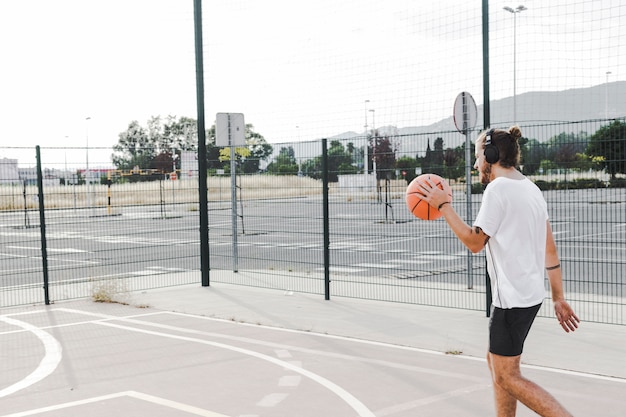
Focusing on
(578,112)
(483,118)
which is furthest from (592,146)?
(483,118)

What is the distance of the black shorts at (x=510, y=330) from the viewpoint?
437 centimetres

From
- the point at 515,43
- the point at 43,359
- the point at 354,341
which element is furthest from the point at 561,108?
the point at 43,359

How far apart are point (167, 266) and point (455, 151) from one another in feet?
27.2

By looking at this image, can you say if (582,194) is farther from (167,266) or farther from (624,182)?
(167,266)

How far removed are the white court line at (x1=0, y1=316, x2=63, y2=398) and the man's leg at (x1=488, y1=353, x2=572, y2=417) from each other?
4371mm

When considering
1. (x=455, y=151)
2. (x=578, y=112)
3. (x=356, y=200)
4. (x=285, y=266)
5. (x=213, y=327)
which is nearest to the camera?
(x=578, y=112)

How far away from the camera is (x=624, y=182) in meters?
8.84

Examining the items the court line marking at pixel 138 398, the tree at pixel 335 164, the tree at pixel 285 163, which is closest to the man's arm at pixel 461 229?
the court line marking at pixel 138 398

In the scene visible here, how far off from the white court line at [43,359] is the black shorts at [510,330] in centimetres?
442

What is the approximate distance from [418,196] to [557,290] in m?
1.11

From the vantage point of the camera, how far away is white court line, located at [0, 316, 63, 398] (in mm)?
6777

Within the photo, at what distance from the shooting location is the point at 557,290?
4.63 m

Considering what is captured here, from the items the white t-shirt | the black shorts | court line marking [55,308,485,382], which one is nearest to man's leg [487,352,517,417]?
the black shorts

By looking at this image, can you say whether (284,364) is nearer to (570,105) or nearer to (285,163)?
(570,105)
